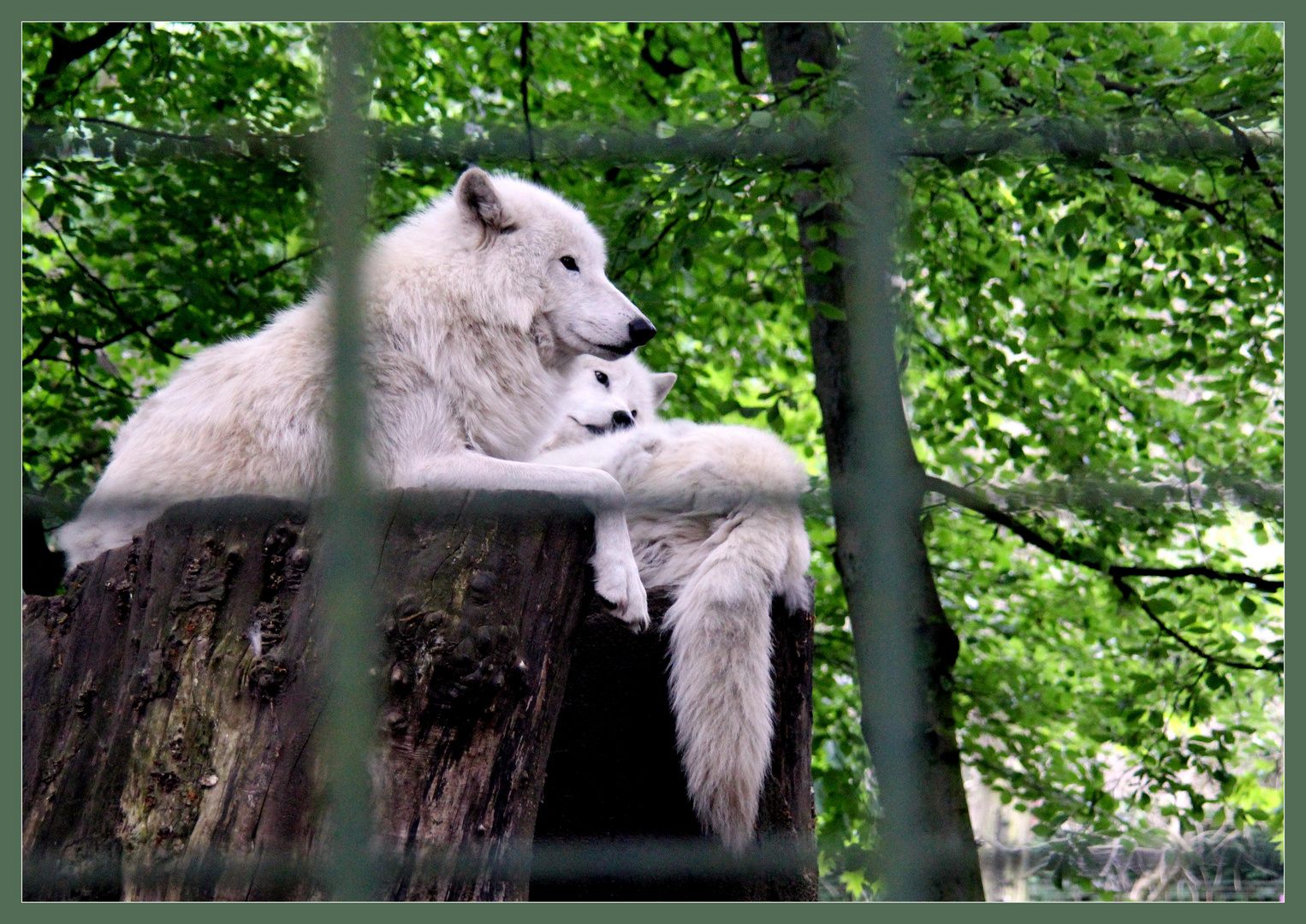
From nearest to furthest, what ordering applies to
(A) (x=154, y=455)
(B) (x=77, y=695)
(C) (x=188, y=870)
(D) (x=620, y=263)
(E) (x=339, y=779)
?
(E) (x=339, y=779) → (C) (x=188, y=870) → (B) (x=77, y=695) → (A) (x=154, y=455) → (D) (x=620, y=263)

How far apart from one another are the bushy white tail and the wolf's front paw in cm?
36

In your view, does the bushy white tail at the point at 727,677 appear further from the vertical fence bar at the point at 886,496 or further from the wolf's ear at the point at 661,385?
the wolf's ear at the point at 661,385

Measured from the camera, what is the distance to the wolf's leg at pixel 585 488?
3.16 m

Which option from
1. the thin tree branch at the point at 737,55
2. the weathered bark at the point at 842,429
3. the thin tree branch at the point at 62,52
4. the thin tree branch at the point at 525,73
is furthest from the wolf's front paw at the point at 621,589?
the thin tree branch at the point at 737,55

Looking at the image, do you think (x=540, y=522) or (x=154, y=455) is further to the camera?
(x=154, y=455)

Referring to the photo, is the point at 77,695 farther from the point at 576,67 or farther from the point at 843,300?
the point at 576,67

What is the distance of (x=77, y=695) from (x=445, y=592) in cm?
129

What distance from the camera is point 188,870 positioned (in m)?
2.57

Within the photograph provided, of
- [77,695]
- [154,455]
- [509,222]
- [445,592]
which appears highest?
[509,222]

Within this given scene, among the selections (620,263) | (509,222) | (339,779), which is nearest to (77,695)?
(339,779)

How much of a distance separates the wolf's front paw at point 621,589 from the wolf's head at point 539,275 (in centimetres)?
111

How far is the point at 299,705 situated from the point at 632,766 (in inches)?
54.8

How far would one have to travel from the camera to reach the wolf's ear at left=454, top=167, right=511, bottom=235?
13.6 ft

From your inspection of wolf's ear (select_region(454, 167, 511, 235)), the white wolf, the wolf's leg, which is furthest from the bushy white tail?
wolf's ear (select_region(454, 167, 511, 235))
